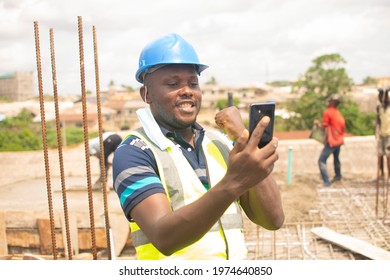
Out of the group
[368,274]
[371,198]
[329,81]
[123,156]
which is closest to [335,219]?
[371,198]

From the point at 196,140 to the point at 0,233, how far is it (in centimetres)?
432

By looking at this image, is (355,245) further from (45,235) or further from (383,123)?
(45,235)

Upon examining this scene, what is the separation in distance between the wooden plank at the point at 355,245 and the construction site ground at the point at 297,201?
0.23ft

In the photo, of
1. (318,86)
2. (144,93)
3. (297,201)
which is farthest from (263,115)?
(318,86)

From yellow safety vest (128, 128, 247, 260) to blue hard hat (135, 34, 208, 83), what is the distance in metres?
0.26

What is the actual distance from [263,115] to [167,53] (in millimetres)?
525

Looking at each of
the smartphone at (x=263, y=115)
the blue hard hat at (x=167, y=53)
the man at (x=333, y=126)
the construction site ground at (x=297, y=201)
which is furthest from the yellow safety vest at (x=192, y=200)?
the man at (x=333, y=126)

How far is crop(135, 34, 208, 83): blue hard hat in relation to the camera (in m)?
1.64

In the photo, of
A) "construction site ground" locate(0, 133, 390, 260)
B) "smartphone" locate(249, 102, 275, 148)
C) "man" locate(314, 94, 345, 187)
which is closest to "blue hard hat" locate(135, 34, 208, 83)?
"smartphone" locate(249, 102, 275, 148)

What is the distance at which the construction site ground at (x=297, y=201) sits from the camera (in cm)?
483

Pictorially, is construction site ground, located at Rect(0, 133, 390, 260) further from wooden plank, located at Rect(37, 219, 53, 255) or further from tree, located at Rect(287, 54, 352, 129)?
tree, located at Rect(287, 54, 352, 129)

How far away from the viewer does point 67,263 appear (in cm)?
206

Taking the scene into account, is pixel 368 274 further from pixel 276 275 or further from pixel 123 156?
pixel 123 156

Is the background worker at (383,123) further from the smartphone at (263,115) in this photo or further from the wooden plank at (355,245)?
the smartphone at (263,115)
